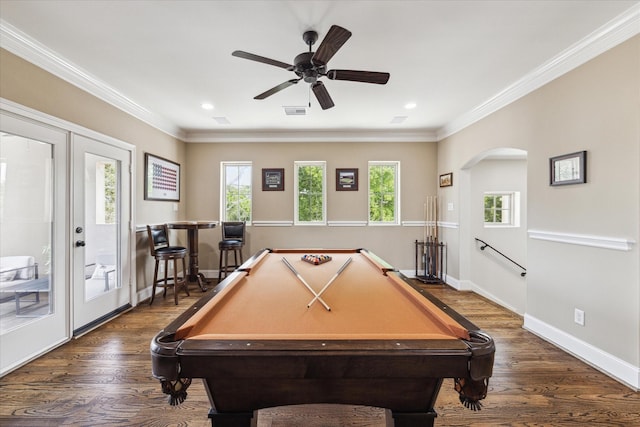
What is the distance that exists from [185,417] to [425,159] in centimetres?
480

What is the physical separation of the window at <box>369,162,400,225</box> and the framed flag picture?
336 cm

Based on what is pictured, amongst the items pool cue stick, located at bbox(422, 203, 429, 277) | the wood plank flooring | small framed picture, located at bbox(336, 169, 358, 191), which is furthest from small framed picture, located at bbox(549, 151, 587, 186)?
small framed picture, located at bbox(336, 169, 358, 191)

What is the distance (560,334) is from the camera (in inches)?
97.9

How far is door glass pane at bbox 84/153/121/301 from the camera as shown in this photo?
9.47 ft

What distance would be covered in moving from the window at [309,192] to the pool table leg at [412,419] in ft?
13.2

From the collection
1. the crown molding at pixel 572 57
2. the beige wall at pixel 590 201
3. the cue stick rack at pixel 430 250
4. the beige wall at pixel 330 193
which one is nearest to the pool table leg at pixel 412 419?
the beige wall at pixel 590 201

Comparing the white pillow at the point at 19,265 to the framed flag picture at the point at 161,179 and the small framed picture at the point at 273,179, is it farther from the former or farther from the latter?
the small framed picture at the point at 273,179

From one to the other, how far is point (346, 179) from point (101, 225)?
3550mm

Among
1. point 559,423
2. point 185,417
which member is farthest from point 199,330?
point 559,423

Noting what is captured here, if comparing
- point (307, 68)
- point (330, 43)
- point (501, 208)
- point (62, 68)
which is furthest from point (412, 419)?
point (501, 208)

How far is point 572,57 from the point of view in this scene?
2355 mm

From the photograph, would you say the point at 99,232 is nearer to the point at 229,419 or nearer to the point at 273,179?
the point at 273,179

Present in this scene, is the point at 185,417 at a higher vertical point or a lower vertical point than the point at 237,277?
lower

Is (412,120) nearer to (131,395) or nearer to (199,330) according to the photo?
(199,330)
